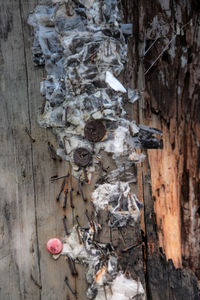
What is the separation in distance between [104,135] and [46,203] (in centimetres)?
46

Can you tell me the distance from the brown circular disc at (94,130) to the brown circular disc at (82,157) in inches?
2.7

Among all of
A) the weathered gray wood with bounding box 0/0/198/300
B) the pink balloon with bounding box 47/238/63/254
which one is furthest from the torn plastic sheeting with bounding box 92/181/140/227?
the pink balloon with bounding box 47/238/63/254

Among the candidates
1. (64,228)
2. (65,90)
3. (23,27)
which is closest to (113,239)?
(64,228)

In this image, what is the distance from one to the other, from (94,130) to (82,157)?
0.15m

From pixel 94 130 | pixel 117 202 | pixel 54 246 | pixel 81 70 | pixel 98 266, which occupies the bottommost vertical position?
pixel 98 266

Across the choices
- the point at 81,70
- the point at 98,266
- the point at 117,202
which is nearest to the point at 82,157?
the point at 117,202

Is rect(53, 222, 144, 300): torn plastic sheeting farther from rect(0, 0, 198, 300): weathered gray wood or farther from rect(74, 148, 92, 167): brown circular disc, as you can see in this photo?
rect(74, 148, 92, 167): brown circular disc

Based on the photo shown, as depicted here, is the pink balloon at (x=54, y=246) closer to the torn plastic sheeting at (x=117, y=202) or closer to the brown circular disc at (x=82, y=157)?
the torn plastic sheeting at (x=117, y=202)

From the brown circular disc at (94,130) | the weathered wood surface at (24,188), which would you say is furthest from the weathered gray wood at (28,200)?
the brown circular disc at (94,130)

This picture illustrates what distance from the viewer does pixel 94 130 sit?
1.42m

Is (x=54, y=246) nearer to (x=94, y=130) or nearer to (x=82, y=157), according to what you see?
(x=82, y=157)

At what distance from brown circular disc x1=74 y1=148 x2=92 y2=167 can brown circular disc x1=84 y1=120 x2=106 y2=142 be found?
68 mm

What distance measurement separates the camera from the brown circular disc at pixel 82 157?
143 cm

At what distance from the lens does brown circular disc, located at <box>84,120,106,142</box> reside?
142cm
